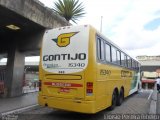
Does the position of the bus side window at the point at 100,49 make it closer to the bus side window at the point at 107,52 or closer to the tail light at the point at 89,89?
the bus side window at the point at 107,52

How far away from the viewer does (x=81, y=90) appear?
27.1 feet

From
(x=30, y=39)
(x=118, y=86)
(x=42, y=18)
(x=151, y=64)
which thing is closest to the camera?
(x=118, y=86)

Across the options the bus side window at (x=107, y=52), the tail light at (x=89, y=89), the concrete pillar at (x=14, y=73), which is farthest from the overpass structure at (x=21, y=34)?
the tail light at (x=89, y=89)

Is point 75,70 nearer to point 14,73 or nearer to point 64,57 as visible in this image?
point 64,57

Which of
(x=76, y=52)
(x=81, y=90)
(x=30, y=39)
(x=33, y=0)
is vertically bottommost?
(x=81, y=90)

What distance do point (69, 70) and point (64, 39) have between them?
3.79 feet

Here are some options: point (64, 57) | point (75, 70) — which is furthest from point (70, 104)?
point (64, 57)

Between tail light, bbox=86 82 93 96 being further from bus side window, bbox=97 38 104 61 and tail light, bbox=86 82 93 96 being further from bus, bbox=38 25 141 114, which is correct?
bus side window, bbox=97 38 104 61

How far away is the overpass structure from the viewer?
11.9 m

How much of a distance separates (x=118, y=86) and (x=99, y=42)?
3.28 metres

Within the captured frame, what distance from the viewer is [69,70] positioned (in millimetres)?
8609

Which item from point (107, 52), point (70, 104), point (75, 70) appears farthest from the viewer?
point (107, 52)

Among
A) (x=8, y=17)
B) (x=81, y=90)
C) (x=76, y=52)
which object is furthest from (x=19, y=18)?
(x=81, y=90)

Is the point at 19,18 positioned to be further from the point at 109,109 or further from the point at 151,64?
the point at 151,64
